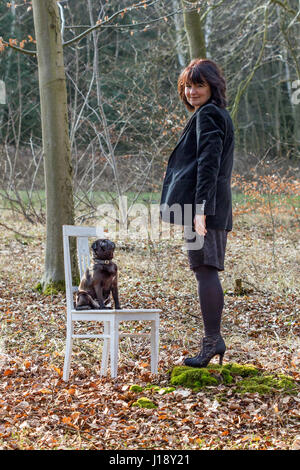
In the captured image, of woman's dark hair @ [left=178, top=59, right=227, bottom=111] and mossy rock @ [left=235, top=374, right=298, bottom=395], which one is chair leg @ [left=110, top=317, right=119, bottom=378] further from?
woman's dark hair @ [left=178, top=59, right=227, bottom=111]

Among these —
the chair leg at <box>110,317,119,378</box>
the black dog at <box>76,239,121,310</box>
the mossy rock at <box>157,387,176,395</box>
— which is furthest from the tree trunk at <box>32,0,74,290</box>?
the mossy rock at <box>157,387,176,395</box>

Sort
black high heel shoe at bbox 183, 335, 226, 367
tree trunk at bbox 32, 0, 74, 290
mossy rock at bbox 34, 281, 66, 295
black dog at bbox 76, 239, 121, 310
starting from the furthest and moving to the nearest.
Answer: mossy rock at bbox 34, 281, 66, 295, tree trunk at bbox 32, 0, 74, 290, black dog at bbox 76, 239, 121, 310, black high heel shoe at bbox 183, 335, 226, 367

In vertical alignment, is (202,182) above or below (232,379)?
above

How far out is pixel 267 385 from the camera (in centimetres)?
396

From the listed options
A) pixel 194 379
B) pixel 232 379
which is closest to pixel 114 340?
pixel 194 379

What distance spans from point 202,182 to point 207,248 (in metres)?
0.44

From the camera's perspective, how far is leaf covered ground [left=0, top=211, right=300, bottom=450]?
3320 mm

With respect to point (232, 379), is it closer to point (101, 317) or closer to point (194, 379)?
point (194, 379)

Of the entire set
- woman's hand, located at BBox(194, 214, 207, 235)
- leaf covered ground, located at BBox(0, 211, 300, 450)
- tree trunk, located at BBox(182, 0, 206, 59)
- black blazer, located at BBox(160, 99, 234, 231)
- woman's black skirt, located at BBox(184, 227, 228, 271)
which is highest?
tree trunk, located at BBox(182, 0, 206, 59)

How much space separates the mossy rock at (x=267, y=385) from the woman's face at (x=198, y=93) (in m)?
1.92

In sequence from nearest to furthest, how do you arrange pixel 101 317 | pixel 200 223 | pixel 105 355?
pixel 200 223, pixel 101 317, pixel 105 355

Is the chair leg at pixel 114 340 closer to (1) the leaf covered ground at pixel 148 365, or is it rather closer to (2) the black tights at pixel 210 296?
(1) the leaf covered ground at pixel 148 365

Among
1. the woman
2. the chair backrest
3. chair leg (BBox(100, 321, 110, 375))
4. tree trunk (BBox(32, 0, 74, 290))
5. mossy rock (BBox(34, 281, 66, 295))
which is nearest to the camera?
the woman
